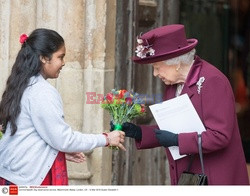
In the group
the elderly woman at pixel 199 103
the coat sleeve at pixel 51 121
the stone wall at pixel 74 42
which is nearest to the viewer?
the coat sleeve at pixel 51 121

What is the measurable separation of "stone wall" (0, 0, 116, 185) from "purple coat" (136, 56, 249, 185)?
174 centimetres

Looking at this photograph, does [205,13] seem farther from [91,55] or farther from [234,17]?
[234,17]

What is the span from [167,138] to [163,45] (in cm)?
51

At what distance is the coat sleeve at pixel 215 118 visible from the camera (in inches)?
247

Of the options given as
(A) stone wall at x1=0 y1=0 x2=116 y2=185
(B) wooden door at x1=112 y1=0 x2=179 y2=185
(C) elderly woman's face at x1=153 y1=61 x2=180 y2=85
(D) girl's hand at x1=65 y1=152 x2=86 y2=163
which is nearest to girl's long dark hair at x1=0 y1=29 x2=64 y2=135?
(D) girl's hand at x1=65 y1=152 x2=86 y2=163

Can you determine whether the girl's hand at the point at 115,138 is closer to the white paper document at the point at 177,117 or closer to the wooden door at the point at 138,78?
the white paper document at the point at 177,117

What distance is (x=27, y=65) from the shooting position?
20.9 ft

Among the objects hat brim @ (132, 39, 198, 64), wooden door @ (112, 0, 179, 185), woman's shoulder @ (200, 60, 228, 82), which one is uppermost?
hat brim @ (132, 39, 198, 64)

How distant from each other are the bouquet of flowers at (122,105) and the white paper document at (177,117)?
0.64 ft

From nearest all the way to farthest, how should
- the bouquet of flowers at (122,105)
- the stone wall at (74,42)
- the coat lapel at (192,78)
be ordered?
the coat lapel at (192,78)
the bouquet of flowers at (122,105)
the stone wall at (74,42)

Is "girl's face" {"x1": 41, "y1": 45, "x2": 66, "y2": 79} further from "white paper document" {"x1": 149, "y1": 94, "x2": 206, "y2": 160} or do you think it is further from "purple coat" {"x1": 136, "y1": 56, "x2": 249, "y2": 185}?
"purple coat" {"x1": 136, "y1": 56, "x2": 249, "y2": 185}

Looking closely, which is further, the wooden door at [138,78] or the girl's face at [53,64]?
the wooden door at [138,78]

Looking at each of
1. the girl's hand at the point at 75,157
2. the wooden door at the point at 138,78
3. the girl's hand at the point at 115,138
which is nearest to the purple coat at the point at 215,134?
the girl's hand at the point at 115,138

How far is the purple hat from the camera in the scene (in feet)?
21.2
